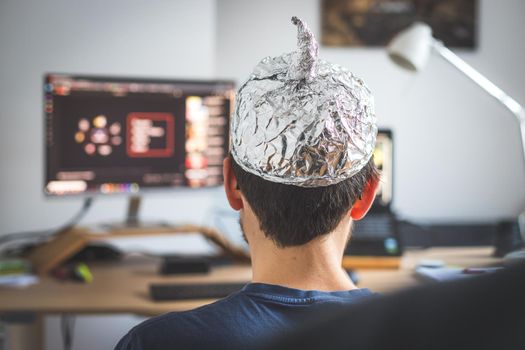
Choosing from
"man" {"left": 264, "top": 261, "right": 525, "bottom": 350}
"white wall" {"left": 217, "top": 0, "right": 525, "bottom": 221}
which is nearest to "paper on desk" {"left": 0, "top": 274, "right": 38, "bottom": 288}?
"man" {"left": 264, "top": 261, "right": 525, "bottom": 350}

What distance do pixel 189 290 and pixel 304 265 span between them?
0.84 m

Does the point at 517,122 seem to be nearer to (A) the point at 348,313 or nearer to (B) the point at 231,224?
(B) the point at 231,224

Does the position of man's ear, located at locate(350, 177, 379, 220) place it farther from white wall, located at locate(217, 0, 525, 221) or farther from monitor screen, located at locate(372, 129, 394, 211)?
white wall, located at locate(217, 0, 525, 221)

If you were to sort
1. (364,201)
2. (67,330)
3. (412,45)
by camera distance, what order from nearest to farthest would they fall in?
(364,201), (412,45), (67,330)

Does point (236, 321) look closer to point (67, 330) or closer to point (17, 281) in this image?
point (17, 281)

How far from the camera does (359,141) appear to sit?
0.86 m

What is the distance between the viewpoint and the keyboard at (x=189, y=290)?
5.29ft

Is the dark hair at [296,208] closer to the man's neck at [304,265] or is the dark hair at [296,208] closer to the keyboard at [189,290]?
the man's neck at [304,265]

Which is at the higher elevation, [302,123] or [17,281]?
[302,123]

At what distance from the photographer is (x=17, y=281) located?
69.1 inches

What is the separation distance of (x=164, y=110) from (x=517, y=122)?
8.62 ft

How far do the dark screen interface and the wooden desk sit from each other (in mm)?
258

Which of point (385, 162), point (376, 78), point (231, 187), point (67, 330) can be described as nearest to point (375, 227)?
point (385, 162)

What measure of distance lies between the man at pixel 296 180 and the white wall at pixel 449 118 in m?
2.92
